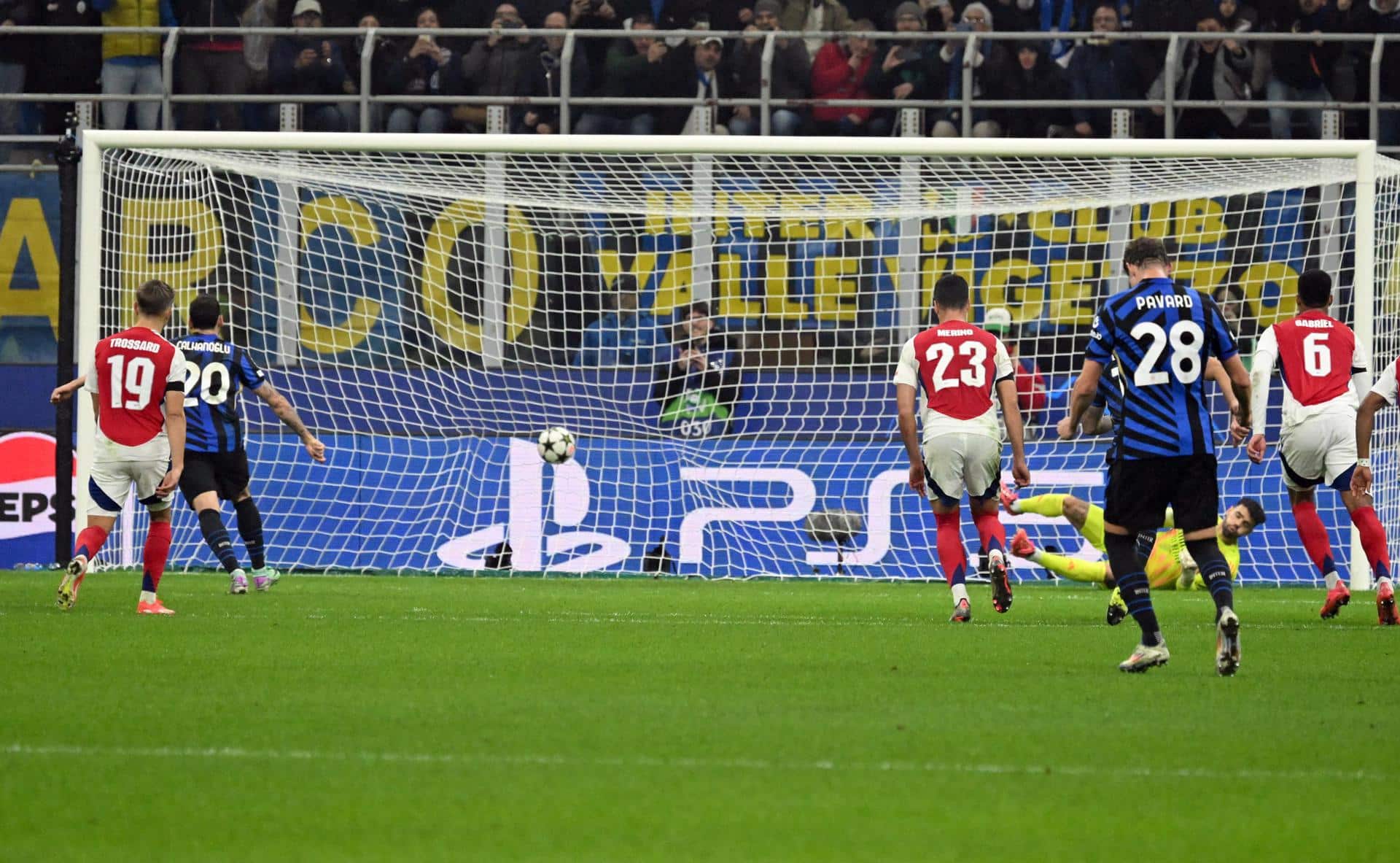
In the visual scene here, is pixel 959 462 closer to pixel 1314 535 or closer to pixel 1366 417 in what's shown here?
pixel 1366 417

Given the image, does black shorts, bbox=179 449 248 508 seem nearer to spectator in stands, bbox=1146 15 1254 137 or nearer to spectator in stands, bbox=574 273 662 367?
spectator in stands, bbox=574 273 662 367

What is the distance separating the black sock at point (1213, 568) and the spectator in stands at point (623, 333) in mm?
8212

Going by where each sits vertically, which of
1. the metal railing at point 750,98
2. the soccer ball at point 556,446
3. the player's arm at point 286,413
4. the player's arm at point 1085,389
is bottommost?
the soccer ball at point 556,446

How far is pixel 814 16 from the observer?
58.5 ft

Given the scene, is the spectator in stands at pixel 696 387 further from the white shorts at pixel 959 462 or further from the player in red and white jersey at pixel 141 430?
the player in red and white jersey at pixel 141 430

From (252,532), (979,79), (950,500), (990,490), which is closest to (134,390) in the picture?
(252,532)

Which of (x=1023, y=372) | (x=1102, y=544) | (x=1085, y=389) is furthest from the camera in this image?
(x=1023, y=372)

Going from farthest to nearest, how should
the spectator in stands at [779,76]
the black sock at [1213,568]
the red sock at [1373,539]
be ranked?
1. the spectator in stands at [779,76]
2. the red sock at [1373,539]
3. the black sock at [1213,568]

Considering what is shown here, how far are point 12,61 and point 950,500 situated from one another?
1098 cm

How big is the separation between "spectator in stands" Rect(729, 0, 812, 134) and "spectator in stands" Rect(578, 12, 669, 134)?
2.17 feet

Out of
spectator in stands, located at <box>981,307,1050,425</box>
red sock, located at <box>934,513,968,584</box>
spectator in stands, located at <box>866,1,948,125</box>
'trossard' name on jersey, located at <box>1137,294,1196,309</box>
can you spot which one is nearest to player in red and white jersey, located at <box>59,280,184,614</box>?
red sock, located at <box>934,513,968,584</box>

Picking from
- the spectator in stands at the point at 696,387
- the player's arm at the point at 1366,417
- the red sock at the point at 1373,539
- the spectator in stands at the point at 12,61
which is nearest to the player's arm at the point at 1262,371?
the player's arm at the point at 1366,417

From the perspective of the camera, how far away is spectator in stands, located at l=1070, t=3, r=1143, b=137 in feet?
53.7

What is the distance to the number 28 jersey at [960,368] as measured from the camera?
10.1 m
